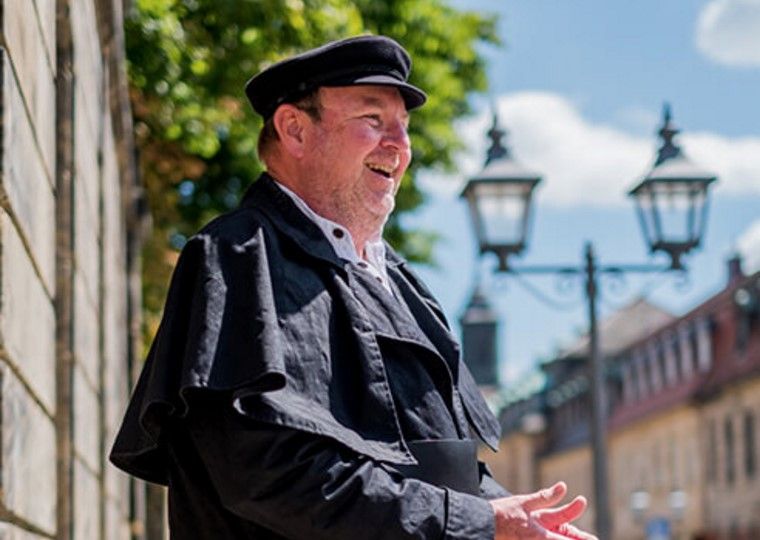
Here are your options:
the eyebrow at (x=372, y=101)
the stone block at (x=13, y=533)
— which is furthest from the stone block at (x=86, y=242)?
the eyebrow at (x=372, y=101)

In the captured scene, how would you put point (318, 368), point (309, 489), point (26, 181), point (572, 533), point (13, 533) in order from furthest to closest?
point (26, 181), point (13, 533), point (572, 533), point (318, 368), point (309, 489)

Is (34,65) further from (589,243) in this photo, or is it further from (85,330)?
(589,243)

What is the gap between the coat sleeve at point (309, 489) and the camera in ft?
10.3

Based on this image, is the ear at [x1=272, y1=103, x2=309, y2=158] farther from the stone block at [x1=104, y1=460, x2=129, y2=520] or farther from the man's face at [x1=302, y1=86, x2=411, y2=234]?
the stone block at [x1=104, y1=460, x2=129, y2=520]

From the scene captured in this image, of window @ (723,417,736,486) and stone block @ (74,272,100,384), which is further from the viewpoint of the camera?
window @ (723,417,736,486)

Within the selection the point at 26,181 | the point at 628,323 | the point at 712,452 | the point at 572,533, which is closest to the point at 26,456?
the point at 26,181

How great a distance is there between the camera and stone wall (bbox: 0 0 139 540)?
3639mm

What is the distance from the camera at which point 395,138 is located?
3.56 m

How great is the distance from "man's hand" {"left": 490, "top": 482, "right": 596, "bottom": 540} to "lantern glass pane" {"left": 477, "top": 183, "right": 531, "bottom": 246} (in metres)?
8.81

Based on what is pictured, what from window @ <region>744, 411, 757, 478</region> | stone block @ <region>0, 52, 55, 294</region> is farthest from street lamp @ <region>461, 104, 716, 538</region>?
window @ <region>744, 411, 757, 478</region>

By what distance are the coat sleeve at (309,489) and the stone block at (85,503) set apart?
3.13 m

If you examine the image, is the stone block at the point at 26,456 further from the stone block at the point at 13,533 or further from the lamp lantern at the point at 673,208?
the lamp lantern at the point at 673,208

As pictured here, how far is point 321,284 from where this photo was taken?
11.1ft

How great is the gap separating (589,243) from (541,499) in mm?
9038
